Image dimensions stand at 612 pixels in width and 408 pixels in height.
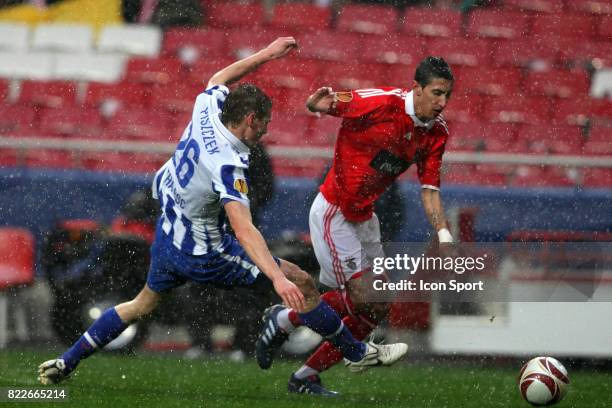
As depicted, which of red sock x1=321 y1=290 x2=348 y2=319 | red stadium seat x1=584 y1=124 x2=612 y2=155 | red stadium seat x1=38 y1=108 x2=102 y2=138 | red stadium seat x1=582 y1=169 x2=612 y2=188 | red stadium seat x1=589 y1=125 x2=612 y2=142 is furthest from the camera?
red stadium seat x1=38 y1=108 x2=102 y2=138

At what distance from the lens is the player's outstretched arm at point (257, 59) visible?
6.28m

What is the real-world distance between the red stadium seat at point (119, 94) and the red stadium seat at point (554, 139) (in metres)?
3.20

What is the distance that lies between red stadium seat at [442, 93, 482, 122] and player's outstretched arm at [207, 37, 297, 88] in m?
4.29

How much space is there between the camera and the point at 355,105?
660cm

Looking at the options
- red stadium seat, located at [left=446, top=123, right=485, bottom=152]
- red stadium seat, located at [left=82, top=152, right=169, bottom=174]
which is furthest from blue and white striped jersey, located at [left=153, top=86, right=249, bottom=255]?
red stadium seat, located at [left=446, top=123, right=485, bottom=152]

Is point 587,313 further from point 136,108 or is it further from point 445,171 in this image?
point 136,108

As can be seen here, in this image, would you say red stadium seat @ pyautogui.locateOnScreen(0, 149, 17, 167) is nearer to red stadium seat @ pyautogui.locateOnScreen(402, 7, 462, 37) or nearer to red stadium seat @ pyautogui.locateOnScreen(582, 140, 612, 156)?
red stadium seat @ pyautogui.locateOnScreen(582, 140, 612, 156)

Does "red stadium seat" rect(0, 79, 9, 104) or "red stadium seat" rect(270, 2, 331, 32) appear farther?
"red stadium seat" rect(270, 2, 331, 32)

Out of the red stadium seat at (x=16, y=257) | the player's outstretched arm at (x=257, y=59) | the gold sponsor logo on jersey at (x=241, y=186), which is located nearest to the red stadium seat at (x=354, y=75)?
the red stadium seat at (x=16, y=257)

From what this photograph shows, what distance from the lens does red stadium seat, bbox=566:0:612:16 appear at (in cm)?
1158

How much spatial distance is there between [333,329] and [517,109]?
5009mm

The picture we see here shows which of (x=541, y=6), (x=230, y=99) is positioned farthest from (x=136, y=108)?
(x=230, y=99)

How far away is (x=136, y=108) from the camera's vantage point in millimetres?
10438

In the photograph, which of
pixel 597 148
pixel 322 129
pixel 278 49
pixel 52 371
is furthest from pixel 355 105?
pixel 597 148
